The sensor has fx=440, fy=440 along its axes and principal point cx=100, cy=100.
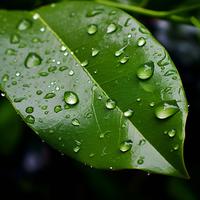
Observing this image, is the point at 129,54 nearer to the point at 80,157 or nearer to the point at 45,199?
the point at 80,157

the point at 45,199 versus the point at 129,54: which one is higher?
the point at 129,54

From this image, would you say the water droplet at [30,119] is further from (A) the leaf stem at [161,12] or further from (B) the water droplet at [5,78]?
(A) the leaf stem at [161,12]

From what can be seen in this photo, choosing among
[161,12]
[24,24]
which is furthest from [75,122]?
[161,12]

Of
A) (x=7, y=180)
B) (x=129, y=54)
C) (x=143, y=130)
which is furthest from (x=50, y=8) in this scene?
(x=7, y=180)

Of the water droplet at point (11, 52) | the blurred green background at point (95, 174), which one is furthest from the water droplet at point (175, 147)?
the blurred green background at point (95, 174)

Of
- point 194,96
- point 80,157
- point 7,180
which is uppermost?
point 80,157
